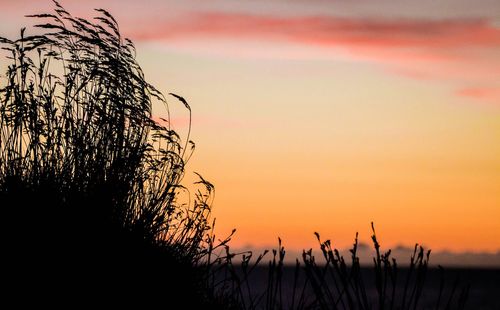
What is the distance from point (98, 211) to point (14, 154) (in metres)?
1.23

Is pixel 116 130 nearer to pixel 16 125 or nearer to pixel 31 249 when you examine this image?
pixel 16 125

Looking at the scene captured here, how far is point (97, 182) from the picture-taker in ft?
25.9

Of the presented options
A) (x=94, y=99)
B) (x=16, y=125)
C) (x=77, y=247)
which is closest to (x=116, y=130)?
(x=94, y=99)

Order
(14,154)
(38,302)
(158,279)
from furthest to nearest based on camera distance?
(14,154) → (158,279) → (38,302)

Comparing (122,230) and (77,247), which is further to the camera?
(122,230)

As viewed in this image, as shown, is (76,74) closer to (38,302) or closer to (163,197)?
(163,197)

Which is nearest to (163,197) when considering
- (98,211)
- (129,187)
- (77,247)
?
(129,187)

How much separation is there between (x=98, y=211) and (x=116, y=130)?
1108mm

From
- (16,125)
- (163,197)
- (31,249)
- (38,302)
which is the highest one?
(16,125)

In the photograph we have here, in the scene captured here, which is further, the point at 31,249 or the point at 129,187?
the point at 129,187

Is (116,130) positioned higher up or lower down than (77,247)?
higher up

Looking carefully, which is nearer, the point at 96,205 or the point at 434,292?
the point at 96,205

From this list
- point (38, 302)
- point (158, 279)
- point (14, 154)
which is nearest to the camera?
point (38, 302)

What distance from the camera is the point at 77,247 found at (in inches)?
280
